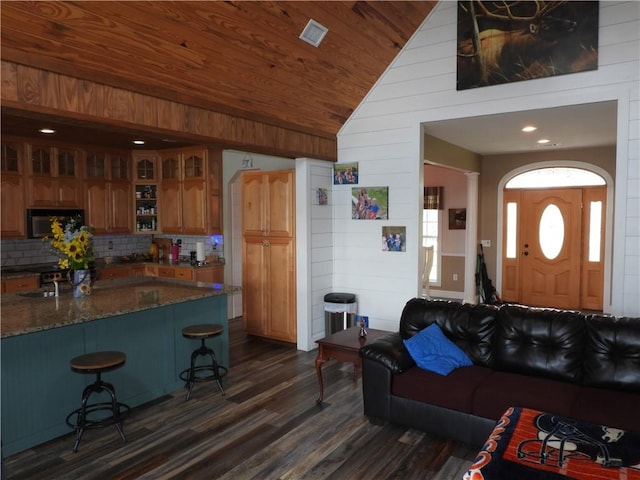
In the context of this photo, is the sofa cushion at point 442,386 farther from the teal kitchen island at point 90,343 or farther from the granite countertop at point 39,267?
the granite countertop at point 39,267

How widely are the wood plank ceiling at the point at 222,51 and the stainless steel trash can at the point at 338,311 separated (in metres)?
1.82

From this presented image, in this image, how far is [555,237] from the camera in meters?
7.89

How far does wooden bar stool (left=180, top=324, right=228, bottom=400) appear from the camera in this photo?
160 inches

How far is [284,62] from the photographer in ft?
13.0

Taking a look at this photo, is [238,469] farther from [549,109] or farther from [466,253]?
[466,253]

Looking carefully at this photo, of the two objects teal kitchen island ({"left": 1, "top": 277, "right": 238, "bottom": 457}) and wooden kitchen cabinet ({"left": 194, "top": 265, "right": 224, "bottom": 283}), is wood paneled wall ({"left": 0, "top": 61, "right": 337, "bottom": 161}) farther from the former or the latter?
wooden kitchen cabinet ({"left": 194, "top": 265, "right": 224, "bottom": 283})

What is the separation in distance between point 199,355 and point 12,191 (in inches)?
131

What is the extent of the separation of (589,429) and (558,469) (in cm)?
49

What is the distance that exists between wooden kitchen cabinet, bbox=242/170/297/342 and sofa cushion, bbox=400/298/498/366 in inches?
81.2

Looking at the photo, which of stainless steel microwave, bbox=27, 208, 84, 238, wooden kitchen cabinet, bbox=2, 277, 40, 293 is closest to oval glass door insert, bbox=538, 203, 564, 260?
stainless steel microwave, bbox=27, 208, 84, 238

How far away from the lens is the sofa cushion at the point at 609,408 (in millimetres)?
2638

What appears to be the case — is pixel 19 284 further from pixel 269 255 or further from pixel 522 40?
pixel 522 40

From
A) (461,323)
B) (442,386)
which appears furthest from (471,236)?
(442,386)

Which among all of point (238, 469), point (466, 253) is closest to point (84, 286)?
point (238, 469)
